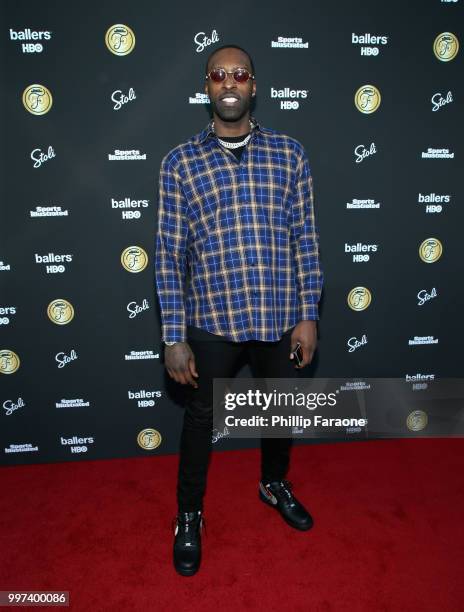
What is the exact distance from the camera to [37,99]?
212cm

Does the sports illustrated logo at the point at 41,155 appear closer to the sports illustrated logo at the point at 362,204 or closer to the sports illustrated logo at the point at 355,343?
the sports illustrated logo at the point at 362,204

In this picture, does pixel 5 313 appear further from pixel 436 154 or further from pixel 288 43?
pixel 436 154

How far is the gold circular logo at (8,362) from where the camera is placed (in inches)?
94.2

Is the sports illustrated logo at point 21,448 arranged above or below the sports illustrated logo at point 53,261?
below

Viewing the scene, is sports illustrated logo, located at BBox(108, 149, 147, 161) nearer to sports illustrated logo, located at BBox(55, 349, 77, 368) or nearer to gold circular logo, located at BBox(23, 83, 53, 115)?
gold circular logo, located at BBox(23, 83, 53, 115)

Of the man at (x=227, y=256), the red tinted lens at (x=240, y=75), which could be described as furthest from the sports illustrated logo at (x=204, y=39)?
the red tinted lens at (x=240, y=75)

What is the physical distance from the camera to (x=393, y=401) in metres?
2.77

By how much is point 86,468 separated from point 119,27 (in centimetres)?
235

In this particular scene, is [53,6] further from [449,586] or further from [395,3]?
A: [449,586]

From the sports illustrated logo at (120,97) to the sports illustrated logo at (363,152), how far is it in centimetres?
121

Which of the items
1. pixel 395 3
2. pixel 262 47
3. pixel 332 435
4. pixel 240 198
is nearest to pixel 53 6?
pixel 262 47

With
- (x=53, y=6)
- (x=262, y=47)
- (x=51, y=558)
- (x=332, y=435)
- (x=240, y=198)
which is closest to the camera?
(x=240, y=198)

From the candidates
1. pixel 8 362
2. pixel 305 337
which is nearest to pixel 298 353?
pixel 305 337

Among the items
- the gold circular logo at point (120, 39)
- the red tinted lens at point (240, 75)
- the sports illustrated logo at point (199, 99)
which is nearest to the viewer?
the red tinted lens at point (240, 75)
